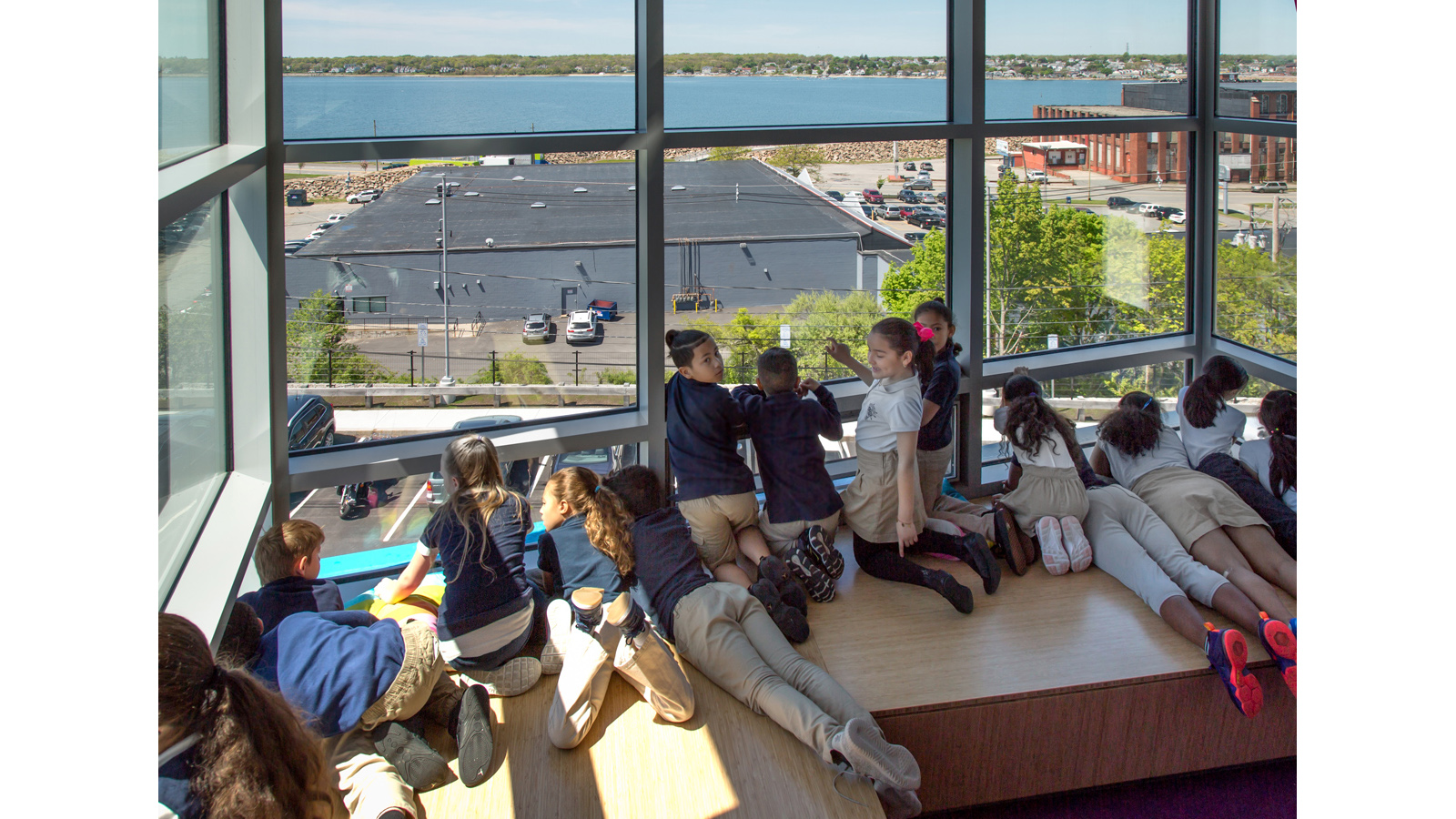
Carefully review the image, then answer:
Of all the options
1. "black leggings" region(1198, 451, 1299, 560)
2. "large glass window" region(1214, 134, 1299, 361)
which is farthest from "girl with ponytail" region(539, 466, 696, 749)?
"large glass window" region(1214, 134, 1299, 361)

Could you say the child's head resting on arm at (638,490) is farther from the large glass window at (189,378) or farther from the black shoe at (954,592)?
the large glass window at (189,378)

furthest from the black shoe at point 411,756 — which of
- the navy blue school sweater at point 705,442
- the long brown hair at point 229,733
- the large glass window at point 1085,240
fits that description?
the large glass window at point 1085,240

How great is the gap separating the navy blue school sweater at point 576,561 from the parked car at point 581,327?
859 millimetres

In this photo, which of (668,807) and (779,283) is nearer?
(668,807)

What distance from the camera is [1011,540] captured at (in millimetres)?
4012

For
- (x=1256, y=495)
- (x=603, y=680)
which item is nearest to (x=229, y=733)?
(x=603, y=680)

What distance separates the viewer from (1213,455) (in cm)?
429

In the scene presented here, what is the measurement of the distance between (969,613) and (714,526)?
3.34 feet

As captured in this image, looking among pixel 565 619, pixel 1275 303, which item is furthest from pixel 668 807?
pixel 1275 303

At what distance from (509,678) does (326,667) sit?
755mm

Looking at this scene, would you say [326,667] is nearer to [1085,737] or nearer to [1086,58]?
[1085,737]

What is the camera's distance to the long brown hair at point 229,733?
1678 mm

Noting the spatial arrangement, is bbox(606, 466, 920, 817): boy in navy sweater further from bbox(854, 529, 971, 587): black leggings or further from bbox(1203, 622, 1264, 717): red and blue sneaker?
bbox(1203, 622, 1264, 717): red and blue sneaker
